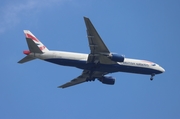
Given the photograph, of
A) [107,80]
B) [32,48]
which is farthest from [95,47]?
[107,80]

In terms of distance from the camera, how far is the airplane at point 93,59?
61.7 meters

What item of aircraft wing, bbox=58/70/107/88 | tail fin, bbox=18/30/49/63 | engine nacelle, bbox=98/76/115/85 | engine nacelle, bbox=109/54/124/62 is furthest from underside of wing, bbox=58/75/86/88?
engine nacelle, bbox=109/54/124/62

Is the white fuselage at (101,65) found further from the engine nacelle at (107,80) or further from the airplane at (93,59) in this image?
the engine nacelle at (107,80)

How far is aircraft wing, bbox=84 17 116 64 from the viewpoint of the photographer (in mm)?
58312

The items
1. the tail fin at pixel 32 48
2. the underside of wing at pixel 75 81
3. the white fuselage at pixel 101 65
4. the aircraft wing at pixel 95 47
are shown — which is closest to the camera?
the aircraft wing at pixel 95 47

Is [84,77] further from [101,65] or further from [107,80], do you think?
[101,65]

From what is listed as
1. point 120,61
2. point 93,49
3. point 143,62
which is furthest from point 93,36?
point 143,62

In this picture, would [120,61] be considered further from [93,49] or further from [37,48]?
→ [37,48]

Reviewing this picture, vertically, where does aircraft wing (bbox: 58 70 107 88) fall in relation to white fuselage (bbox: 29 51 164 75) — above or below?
below

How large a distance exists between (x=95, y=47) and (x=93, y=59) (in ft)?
10.9

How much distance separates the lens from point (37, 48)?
6322 centimetres

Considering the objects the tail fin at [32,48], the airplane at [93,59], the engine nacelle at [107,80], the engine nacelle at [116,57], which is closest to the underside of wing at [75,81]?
the airplane at [93,59]

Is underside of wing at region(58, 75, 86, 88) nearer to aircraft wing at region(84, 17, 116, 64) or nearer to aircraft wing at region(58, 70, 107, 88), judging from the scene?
aircraft wing at region(58, 70, 107, 88)

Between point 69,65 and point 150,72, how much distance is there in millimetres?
15029
